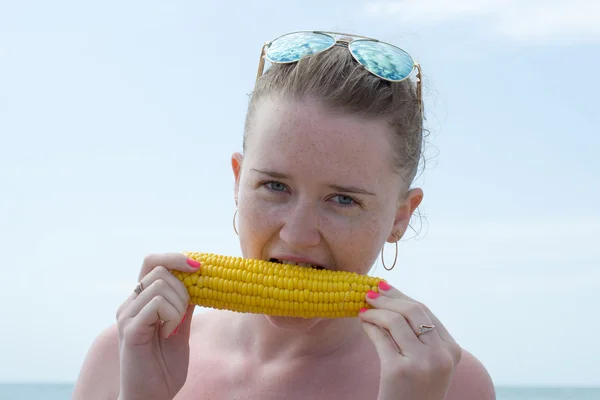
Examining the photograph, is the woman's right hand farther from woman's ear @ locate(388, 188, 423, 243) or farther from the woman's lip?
woman's ear @ locate(388, 188, 423, 243)

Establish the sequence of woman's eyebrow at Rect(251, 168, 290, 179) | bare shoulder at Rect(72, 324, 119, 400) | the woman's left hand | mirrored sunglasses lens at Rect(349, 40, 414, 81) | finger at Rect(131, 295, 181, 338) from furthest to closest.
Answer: bare shoulder at Rect(72, 324, 119, 400) → mirrored sunglasses lens at Rect(349, 40, 414, 81) → woman's eyebrow at Rect(251, 168, 290, 179) → finger at Rect(131, 295, 181, 338) → the woman's left hand

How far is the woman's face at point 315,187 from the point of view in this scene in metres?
2.81

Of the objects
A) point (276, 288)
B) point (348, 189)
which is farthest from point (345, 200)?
point (276, 288)

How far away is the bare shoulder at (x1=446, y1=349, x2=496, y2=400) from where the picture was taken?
3.34 meters

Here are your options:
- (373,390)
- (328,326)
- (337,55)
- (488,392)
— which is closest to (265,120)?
(337,55)

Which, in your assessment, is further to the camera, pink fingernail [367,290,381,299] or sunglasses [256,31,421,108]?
sunglasses [256,31,421,108]

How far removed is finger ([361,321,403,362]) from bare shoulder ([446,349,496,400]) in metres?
0.83

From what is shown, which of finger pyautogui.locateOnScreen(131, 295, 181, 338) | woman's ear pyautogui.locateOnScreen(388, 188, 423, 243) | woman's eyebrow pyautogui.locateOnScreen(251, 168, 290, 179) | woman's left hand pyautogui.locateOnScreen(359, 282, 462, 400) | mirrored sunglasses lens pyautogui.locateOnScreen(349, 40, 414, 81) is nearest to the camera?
woman's left hand pyautogui.locateOnScreen(359, 282, 462, 400)

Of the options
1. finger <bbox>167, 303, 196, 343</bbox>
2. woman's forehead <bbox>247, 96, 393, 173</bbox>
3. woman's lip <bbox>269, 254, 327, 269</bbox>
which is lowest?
finger <bbox>167, 303, 196, 343</bbox>

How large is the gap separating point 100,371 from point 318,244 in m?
1.43

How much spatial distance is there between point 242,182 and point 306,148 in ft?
1.24

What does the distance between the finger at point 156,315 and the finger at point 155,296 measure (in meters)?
0.02

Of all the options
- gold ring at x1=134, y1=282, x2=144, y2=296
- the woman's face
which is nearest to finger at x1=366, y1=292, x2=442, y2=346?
the woman's face

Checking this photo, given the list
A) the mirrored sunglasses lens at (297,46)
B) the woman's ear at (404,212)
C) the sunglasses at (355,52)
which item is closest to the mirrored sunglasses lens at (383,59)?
the sunglasses at (355,52)
